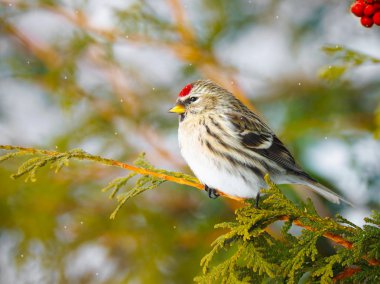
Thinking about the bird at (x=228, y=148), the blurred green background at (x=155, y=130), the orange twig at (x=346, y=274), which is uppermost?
the orange twig at (x=346, y=274)

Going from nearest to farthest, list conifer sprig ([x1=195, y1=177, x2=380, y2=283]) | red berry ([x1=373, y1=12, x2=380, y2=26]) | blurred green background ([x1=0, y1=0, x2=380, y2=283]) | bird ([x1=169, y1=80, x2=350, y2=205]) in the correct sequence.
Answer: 1. conifer sprig ([x1=195, y1=177, x2=380, y2=283])
2. red berry ([x1=373, y1=12, x2=380, y2=26])
3. bird ([x1=169, y1=80, x2=350, y2=205])
4. blurred green background ([x1=0, y1=0, x2=380, y2=283])

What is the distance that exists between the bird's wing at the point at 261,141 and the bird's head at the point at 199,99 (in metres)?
0.11

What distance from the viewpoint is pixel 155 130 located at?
135 inches

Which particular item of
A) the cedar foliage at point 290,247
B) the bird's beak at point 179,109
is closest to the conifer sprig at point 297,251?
the cedar foliage at point 290,247

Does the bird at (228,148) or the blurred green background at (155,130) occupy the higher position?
the bird at (228,148)

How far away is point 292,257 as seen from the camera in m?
1.39

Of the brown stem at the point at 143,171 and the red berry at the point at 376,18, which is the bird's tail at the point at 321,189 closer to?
the brown stem at the point at 143,171

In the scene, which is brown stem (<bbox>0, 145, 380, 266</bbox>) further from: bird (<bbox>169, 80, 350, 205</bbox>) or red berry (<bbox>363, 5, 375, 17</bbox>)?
red berry (<bbox>363, 5, 375, 17</bbox>)

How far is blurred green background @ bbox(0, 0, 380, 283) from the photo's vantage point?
2926 mm

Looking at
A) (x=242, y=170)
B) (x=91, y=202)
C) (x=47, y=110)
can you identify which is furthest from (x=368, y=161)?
(x=47, y=110)

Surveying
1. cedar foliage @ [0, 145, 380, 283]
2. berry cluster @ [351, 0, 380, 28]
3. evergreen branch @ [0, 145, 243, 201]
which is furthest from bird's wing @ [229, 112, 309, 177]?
berry cluster @ [351, 0, 380, 28]

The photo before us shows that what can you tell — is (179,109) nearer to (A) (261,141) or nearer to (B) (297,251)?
(A) (261,141)

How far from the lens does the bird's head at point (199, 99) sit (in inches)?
89.5

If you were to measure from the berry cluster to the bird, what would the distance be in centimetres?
70
